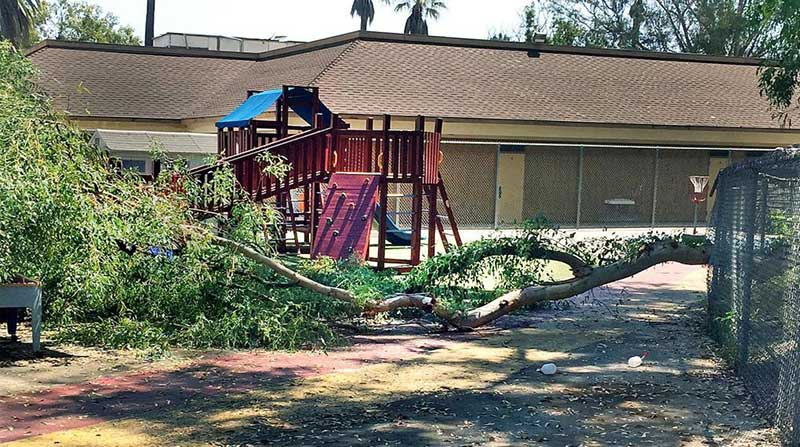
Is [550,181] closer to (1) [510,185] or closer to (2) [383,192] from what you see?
(1) [510,185]

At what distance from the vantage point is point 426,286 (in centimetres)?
1129

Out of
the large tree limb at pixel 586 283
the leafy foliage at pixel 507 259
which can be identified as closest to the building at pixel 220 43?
the leafy foliage at pixel 507 259

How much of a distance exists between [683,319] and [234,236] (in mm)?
5476

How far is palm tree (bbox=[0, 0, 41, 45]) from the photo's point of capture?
4109cm

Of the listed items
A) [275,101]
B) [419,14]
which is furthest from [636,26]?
[275,101]

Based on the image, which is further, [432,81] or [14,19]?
[14,19]

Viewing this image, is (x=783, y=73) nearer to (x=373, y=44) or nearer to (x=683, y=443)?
(x=683, y=443)

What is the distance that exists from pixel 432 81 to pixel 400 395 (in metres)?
20.5

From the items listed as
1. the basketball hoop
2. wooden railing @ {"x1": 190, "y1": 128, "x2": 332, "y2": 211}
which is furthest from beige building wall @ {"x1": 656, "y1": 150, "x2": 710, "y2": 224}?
wooden railing @ {"x1": 190, "y1": 128, "x2": 332, "y2": 211}

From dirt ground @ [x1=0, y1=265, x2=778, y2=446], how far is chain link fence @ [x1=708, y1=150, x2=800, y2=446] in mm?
258

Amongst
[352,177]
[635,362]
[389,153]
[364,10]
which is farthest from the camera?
[364,10]

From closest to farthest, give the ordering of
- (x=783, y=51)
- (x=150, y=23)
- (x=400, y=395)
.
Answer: (x=400, y=395) → (x=783, y=51) → (x=150, y=23)

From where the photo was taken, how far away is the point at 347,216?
53.1 feet

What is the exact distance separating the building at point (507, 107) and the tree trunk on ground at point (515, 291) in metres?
13.0
